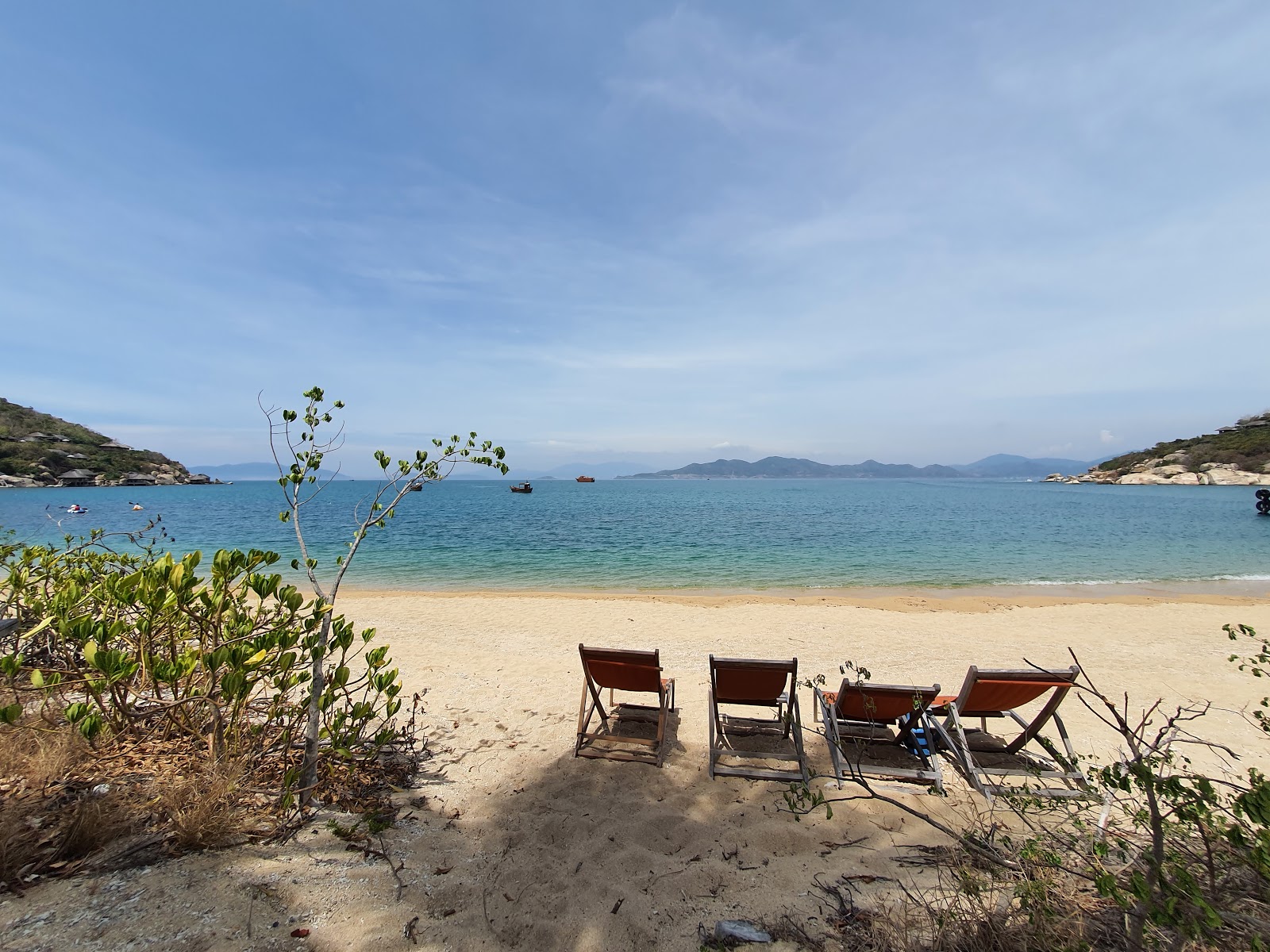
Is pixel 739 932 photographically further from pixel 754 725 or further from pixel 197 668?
pixel 197 668

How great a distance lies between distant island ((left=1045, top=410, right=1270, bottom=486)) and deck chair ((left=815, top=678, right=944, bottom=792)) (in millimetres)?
105500

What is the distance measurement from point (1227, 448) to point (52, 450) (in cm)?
18101

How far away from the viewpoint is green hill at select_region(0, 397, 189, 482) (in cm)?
7288

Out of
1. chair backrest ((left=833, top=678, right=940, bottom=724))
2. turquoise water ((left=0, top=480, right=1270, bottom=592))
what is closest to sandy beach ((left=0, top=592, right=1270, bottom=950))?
chair backrest ((left=833, top=678, right=940, bottom=724))

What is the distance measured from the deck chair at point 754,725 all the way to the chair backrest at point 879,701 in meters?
0.42

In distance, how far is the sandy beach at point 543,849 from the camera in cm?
231

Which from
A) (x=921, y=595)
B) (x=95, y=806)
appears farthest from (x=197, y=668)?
(x=921, y=595)

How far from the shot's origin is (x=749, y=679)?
4496 mm

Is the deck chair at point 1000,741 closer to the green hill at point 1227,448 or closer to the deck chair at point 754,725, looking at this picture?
the deck chair at point 754,725

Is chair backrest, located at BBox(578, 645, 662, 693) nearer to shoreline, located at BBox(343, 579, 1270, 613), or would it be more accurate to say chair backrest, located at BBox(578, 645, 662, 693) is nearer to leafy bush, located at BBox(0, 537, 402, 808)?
leafy bush, located at BBox(0, 537, 402, 808)

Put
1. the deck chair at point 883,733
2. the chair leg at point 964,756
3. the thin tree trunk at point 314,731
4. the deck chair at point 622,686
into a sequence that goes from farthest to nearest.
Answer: the deck chair at point 622,686 < the deck chair at point 883,733 < the chair leg at point 964,756 < the thin tree trunk at point 314,731

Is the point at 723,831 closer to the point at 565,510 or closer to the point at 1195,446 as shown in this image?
the point at 565,510

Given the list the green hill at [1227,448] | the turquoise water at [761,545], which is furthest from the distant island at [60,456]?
the green hill at [1227,448]

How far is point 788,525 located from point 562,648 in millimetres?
27060
